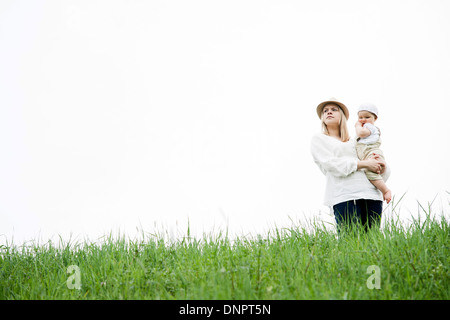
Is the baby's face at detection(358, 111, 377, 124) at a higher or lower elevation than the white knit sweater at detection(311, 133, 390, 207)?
higher

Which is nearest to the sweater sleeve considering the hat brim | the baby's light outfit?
the baby's light outfit

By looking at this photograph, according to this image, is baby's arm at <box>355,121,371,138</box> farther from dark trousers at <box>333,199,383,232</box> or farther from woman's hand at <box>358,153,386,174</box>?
dark trousers at <box>333,199,383,232</box>

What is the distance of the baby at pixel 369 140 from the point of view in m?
5.13

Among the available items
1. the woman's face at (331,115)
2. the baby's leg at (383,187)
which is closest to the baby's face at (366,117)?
the woman's face at (331,115)

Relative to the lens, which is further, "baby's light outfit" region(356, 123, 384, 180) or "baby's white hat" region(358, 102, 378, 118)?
"baby's white hat" region(358, 102, 378, 118)

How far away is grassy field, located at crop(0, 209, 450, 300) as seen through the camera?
343cm

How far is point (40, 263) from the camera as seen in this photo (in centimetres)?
493

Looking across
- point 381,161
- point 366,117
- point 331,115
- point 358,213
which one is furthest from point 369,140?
point 358,213

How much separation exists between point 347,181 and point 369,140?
680 millimetres

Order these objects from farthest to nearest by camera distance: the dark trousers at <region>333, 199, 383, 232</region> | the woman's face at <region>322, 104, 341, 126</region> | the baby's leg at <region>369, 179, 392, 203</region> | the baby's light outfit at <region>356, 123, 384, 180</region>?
the woman's face at <region>322, 104, 341, 126</region> < the baby's light outfit at <region>356, 123, 384, 180</region> < the baby's leg at <region>369, 179, 392, 203</region> < the dark trousers at <region>333, 199, 383, 232</region>
